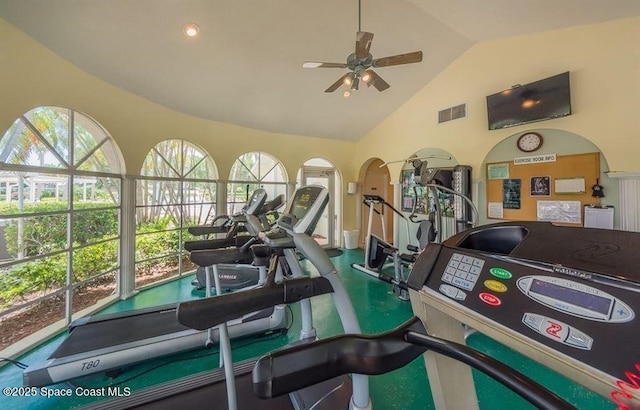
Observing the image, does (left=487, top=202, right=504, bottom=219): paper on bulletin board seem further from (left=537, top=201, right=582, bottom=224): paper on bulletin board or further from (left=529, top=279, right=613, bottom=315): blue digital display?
(left=529, top=279, right=613, bottom=315): blue digital display

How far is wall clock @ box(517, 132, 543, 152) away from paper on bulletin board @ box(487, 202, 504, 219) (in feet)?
2.63

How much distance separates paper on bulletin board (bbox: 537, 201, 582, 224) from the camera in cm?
312

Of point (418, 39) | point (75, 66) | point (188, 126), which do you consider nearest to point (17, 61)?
point (75, 66)

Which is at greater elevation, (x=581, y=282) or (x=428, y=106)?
(x=428, y=106)

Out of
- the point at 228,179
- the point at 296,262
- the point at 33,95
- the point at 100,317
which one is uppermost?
the point at 33,95

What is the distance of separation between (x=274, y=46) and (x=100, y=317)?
3521 millimetres

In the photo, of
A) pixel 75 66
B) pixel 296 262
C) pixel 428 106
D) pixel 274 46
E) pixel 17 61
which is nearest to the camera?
pixel 296 262

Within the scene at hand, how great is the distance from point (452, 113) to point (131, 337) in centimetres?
497

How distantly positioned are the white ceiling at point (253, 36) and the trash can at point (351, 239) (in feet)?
10.2

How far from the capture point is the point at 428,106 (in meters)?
4.64

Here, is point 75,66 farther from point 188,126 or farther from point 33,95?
point 188,126

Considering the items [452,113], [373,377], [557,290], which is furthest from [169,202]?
[452,113]

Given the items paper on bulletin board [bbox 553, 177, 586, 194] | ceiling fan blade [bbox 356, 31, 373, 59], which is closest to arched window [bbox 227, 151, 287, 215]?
ceiling fan blade [bbox 356, 31, 373, 59]

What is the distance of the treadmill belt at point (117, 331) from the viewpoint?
2.04 meters
